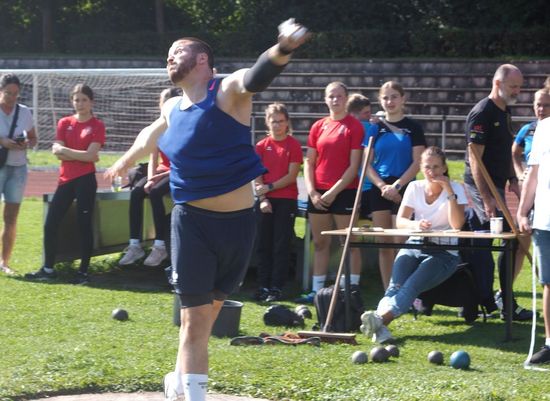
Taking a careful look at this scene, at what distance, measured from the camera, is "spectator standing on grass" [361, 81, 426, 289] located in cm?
983

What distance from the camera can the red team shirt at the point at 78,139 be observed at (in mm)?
10938

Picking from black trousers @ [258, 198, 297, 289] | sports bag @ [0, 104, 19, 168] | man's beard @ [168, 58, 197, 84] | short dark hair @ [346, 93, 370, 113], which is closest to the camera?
man's beard @ [168, 58, 197, 84]

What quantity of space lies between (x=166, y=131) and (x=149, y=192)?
5009 millimetres

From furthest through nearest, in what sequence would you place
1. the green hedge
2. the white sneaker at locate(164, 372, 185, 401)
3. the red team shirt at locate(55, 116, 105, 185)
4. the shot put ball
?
the green hedge < the red team shirt at locate(55, 116, 105, 185) < the shot put ball < the white sneaker at locate(164, 372, 185, 401)

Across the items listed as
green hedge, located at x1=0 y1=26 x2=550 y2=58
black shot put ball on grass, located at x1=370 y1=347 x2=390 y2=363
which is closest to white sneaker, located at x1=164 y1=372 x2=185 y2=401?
black shot put ball on grass, located at x1=370 y1=347 x2=390 y2=363

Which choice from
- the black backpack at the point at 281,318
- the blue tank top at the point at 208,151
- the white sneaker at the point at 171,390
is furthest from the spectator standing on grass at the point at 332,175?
the blue tank top at the point at 208,151

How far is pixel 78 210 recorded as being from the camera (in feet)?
36.3

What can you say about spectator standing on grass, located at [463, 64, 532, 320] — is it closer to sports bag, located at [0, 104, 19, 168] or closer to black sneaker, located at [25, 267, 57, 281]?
black sneaker, located at [25, 267, 57, 281]

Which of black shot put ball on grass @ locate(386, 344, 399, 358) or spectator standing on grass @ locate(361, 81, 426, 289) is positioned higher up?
spectator standing on grass @ locate(361, 81, 426, 289)

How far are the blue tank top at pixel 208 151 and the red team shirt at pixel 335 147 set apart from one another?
4.29 m

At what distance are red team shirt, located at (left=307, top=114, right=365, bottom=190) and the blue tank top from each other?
14.1 ft

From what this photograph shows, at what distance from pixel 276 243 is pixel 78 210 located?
2.12m

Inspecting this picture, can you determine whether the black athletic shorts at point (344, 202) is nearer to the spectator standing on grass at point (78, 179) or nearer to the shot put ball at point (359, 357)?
the spectator standing on grass at point (78, 179)

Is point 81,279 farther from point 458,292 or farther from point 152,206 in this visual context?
point 458,292
